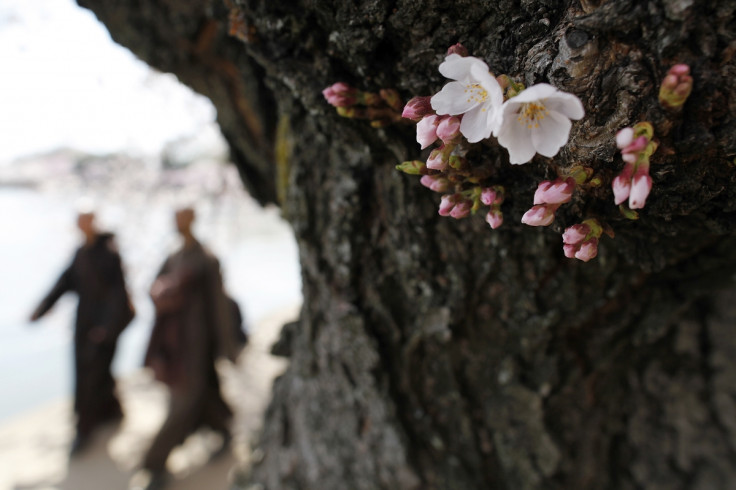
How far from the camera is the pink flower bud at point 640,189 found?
0.81m

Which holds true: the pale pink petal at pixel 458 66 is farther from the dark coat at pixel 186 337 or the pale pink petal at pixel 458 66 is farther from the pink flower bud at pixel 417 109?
the dark coat at pixel 186 337

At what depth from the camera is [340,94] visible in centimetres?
128

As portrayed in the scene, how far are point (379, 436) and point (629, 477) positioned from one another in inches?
49.6

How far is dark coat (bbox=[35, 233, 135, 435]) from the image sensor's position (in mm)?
3789

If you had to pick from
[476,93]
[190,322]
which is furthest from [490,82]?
[190,322]

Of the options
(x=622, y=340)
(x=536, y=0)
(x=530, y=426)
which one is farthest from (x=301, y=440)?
(x=536, y=0)

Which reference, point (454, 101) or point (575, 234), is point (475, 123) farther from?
point (575, 234)

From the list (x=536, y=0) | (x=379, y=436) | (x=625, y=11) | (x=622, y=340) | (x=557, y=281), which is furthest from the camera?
(x=379, y=436)

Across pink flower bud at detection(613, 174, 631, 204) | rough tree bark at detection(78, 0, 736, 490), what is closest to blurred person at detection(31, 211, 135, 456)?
rough tree bark at detection(78, 0, 736, 490)

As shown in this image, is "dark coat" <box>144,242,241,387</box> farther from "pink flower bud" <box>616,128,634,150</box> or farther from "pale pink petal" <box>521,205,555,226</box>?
"pink flower bud" <box>616,128,634,150</box>

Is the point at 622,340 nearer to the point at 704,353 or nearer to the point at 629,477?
the point at 704,353

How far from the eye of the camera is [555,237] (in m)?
1.53

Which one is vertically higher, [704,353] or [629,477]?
[704,353]

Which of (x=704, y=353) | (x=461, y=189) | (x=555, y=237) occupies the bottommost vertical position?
(x=704, y=353)
